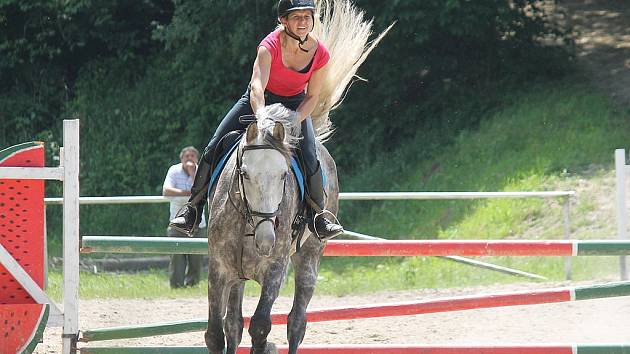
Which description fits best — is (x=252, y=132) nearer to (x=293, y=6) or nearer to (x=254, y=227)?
(x=254, y=227)

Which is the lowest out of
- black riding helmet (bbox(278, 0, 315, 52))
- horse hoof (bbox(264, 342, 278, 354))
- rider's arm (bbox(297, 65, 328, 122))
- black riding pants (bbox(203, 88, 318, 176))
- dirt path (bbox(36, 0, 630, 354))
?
dirt path (bbox(36, 0, 630, 354))

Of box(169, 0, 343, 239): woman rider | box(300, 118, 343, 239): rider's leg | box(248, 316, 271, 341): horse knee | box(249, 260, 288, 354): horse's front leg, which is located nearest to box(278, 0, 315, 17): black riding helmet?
box(169, 0, 343, 239): woman rider

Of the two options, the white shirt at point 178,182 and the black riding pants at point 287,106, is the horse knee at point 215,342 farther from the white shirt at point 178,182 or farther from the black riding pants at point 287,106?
the white shirt at point 178,182

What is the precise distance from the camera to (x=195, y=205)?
6.67m

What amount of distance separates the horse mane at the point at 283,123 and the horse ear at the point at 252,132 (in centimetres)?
3

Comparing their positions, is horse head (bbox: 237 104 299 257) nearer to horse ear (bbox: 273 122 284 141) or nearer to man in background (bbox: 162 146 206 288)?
horse ear (bbox: 273 122 284 141)

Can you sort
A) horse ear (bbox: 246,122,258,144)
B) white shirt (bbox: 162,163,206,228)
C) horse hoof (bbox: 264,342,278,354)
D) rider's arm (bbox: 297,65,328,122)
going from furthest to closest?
white shirt (bbox: 162,163,206,228), rider's arm (bbox: 297,65,328,122), horse hoof (bbox: 264,342,278,354), horse ear (bbox: 246,122,258,144)

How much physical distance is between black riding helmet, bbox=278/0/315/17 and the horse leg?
5.21ft

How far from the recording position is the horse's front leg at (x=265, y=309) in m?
6.05

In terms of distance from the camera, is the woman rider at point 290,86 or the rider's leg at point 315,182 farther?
the rider's leg at point 315,182

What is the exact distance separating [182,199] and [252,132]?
652cm

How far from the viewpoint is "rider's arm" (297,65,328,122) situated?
21.6 ft

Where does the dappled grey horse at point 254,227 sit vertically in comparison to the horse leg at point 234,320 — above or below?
above

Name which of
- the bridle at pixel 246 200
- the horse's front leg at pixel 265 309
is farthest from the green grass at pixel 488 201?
the bridle at pixel 246 200
